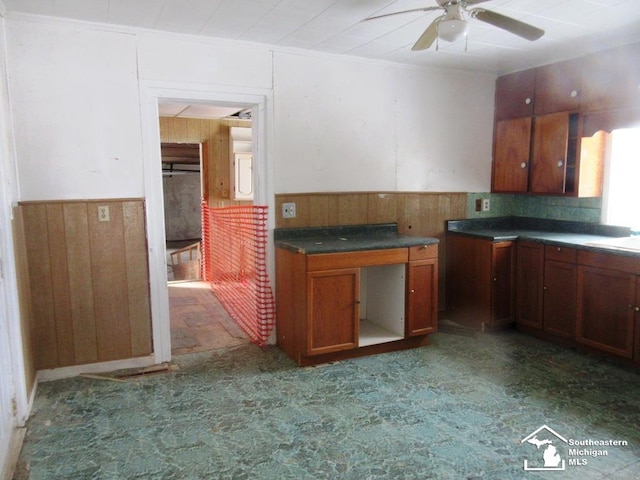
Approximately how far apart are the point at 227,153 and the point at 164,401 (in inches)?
170

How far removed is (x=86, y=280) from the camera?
3119 mm

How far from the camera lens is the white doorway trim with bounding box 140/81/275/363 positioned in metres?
3.21

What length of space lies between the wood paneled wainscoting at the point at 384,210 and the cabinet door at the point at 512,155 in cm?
41

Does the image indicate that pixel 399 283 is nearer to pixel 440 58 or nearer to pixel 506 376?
pixel 506 376

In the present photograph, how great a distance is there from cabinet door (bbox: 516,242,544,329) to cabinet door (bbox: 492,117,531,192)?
0.66m

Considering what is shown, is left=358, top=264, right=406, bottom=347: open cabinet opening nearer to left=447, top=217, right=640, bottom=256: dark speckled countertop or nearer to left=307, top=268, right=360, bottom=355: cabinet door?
left=307, top=268, right=360, bottom=355: cabinet door

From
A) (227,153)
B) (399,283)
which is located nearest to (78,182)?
(399,283)

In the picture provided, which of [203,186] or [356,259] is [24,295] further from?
[203,186]

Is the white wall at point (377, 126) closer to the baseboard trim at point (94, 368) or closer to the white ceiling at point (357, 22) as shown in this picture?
the white ceiling at point (357, 22)

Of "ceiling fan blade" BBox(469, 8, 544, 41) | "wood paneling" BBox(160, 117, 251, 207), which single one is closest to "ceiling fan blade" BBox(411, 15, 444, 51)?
"ceiling fan blade" BBox(469, 8, 544, 41)

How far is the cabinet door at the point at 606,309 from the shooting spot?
315cm

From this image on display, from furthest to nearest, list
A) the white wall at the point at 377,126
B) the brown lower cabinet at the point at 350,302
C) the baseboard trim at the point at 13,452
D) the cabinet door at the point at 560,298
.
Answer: the white wall at the point at 377,126 → the cabinet door at the point at 560,298 → the brown lower cabinet at the point at 350,302 → the baseboard trim at the point at 13,452

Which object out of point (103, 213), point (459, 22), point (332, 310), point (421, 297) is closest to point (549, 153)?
point (421, 297)

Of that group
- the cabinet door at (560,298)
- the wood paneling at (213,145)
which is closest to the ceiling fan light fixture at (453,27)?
the cabinet door at (560,298)
